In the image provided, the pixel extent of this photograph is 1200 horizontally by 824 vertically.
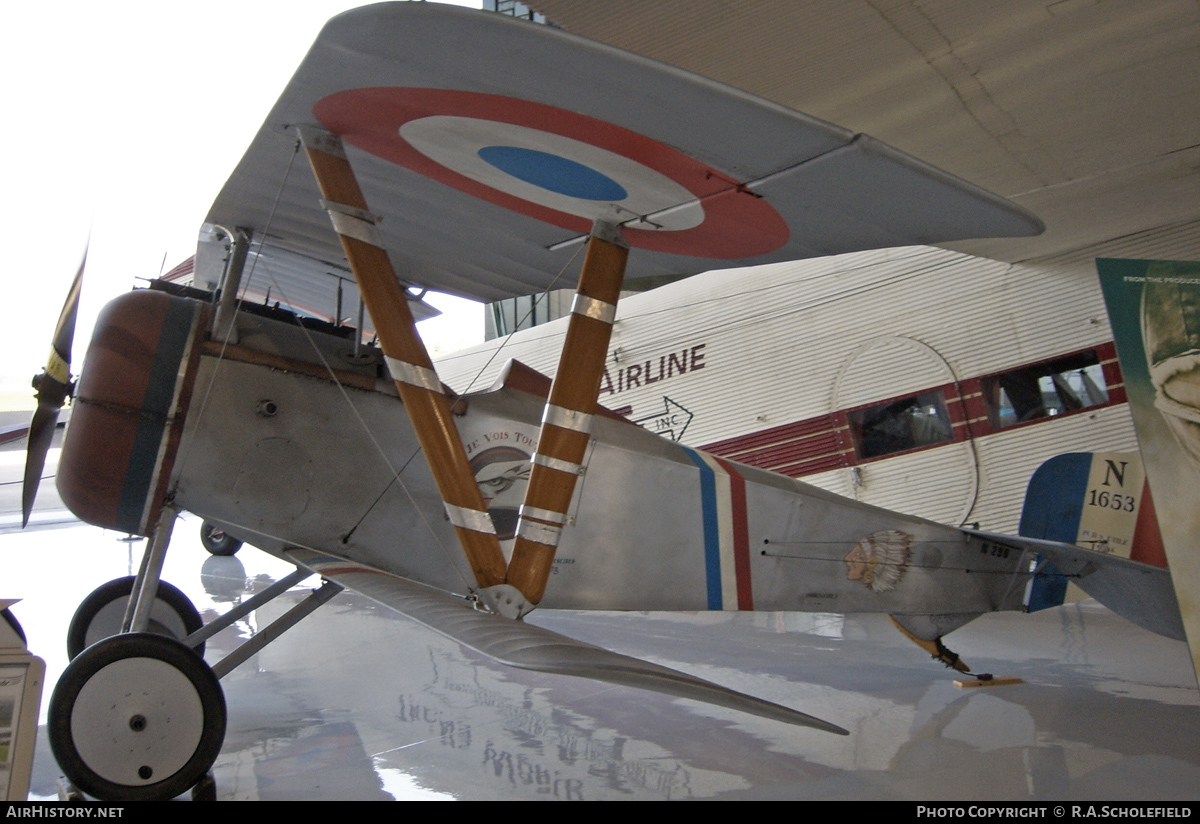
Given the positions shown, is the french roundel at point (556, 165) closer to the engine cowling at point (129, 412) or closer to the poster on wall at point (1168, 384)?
the engine cowling at point (129, 412)

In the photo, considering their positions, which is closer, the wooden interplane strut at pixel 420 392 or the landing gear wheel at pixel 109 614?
the wooden interplane strut at pixel 420 392

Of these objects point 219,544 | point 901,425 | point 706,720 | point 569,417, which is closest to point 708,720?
point 706,720

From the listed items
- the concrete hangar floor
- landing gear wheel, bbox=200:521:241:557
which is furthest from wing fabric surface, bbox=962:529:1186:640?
landing gear wheel, bbox=200:521:241:557

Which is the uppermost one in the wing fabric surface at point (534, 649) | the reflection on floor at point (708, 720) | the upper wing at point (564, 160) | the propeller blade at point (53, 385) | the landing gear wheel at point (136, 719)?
the upper wing at point (564, 160)

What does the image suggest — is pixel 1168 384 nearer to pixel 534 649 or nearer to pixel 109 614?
pixel 534 649

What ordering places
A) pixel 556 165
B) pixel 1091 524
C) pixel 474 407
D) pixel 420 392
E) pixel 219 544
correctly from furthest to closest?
pixel 219 544 < pixel 1091 524 < pixel 474 407 < pixel 420 392 < pixel 556 165

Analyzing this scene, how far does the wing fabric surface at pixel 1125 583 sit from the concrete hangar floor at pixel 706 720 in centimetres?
40

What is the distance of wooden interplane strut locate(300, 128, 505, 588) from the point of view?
2799 millimetres

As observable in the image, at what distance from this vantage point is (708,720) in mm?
3447

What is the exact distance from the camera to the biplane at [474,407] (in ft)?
7.09

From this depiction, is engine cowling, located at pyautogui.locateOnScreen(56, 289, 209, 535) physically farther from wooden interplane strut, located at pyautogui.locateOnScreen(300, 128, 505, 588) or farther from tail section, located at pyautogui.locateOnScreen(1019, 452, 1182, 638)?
tail section, located at pyautogui.locateOnScreen(1019, 452, 1182, 638)

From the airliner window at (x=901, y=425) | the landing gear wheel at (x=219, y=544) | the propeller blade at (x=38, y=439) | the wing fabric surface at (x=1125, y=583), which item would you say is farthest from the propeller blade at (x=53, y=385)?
the airliner window at (x=901, y=425)

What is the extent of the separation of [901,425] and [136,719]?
18.5 ft

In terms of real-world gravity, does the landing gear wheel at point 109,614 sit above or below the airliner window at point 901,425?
below
